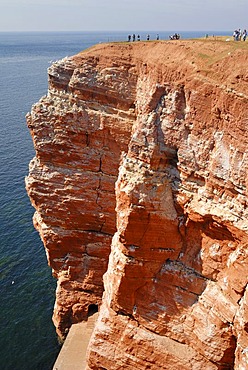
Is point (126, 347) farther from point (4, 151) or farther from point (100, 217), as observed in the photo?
point (4, 151)

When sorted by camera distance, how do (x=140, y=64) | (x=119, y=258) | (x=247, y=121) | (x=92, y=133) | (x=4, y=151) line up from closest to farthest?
(x=247, y=121) → (x=119, y=258) → (x=140, y=64) → (x=92, y=133) → (x=4, y=151)

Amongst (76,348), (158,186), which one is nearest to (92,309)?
(76,348)

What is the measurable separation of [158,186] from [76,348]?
20162 mm

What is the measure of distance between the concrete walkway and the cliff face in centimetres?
638

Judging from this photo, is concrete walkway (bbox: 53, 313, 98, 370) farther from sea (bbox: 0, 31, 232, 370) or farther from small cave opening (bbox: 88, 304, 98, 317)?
sea (bbox: 0, 31, 232, 370)

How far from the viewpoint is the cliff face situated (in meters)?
19.8

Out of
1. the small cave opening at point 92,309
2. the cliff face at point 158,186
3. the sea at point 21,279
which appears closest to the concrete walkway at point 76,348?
the small cave opening at point 92,309

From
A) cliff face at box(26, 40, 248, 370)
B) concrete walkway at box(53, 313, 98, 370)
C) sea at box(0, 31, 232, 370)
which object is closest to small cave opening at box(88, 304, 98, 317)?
concrete walkway at box(53, 313, 98, 370)

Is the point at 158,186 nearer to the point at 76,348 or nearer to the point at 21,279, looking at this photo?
the point at 76,348

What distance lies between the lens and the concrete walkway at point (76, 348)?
3216 centimetres

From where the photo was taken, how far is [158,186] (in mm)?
21688

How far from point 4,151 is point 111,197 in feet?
152

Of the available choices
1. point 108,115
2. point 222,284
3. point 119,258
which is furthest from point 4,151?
point 222,284

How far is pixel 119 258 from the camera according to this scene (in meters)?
23.9
